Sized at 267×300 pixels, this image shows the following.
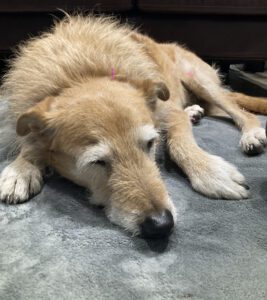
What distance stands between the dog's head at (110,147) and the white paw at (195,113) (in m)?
1.11

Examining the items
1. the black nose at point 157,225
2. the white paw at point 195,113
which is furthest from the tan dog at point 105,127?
the white paw at point 195,113

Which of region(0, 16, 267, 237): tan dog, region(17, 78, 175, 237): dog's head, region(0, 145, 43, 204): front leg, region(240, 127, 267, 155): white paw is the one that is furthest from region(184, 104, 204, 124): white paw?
region(0, 145, 43, 204): front leg

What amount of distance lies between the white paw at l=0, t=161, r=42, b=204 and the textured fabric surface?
39 millimetres

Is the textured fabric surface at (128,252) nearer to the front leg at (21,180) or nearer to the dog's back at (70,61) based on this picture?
the front leg at (21,180)

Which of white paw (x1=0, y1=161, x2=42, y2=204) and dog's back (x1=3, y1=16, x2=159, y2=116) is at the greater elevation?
dog's back (x1=3, y1=16, x2=159, y2=116)

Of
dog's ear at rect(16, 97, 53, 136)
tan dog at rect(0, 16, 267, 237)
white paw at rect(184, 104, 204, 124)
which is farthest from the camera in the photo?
white paw at rect(184, 104, 204, 124)

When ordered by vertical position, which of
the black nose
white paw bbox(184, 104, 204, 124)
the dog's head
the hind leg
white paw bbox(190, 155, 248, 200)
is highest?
the dog's head

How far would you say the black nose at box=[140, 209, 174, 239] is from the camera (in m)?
1.54

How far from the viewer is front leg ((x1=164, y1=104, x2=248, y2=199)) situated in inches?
76.1

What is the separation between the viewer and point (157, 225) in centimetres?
154

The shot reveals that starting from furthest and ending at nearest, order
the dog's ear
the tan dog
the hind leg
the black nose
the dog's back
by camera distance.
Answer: the hind leg
the dog's back
the dog's ear
the tan dog
the black nose

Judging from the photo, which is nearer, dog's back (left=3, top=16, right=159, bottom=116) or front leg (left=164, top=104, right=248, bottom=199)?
front leg (left=164, top=104, right=248, bottom=199)

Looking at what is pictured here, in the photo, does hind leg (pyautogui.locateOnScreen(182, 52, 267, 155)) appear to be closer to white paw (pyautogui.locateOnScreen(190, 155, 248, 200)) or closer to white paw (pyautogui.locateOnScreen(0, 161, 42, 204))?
white paw (pyautogui.locateOnScreen(190, 155, 248, 200))

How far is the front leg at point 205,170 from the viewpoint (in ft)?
6.34
